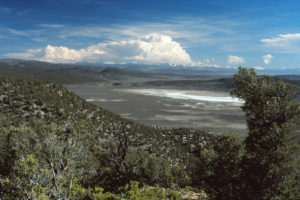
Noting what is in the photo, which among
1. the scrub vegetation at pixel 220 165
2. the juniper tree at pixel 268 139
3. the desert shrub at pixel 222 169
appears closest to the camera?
the scrub vegetation at pixel 220 165

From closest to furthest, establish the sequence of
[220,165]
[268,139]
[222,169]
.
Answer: [268,139] < [222,169] < [220,165]

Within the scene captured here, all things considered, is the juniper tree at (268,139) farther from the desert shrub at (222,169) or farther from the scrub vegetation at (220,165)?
the desert shrub at (222,169)

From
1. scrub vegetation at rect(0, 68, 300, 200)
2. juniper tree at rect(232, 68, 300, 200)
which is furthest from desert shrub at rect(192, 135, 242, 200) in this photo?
juniper tree at rect(232, 68, 300, 200)

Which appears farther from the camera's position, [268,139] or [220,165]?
[220,165]

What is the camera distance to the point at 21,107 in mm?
36250

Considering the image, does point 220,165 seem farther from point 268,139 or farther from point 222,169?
point 268,139

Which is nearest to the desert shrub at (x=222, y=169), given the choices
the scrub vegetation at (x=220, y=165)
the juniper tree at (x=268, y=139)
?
the scrub vegetation at (x=220, y=165)

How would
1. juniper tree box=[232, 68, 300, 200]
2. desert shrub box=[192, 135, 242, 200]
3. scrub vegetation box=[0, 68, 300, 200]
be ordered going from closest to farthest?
scrub vegetation box=[0, 68, 300, 200] → juniper tree box=[232, 68, 300, 200] → desert shrub box=[192, 135, 242, 200]

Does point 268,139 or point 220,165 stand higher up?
point 268,139

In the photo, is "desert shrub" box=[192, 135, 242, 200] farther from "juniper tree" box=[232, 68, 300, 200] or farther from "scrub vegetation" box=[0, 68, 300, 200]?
"juniper tree" box=[232, 68, 300, 200]

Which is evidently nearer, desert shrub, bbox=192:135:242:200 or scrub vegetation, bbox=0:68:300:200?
scrub vegetation, bbox=0:68:300:200

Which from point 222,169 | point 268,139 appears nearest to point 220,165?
point 222,169

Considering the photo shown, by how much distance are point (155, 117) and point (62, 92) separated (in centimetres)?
3310

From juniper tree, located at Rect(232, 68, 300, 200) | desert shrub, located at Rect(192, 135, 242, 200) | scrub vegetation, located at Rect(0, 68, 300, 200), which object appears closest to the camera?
scrub vegetation, located at Rect(0, 68, 300, 200)
